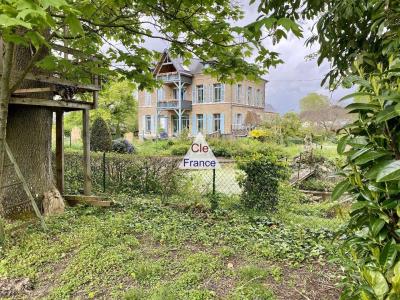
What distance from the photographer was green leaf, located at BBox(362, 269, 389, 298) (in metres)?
1.16

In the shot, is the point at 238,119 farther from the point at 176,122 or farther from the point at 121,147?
the point at 121,147

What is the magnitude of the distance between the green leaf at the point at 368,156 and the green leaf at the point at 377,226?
0.23 metres

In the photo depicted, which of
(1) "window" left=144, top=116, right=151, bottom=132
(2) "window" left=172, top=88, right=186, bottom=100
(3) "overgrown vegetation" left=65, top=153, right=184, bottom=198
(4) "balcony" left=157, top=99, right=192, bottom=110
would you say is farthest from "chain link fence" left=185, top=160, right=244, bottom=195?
(1) "window" left=144, top=116, right=151, bottom=132

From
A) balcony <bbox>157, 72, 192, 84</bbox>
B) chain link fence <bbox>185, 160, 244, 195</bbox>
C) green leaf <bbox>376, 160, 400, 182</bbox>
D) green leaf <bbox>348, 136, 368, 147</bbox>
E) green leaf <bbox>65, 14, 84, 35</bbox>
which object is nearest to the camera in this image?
green leaf <bbox>376, 160, 400, 182</bbox>

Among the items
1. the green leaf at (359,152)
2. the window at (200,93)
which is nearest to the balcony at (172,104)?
the window at (200,93)

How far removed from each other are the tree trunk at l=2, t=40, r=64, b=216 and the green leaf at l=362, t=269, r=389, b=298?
450 centimetres

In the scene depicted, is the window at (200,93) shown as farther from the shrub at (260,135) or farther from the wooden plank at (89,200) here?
the wooden plank at (89,200)

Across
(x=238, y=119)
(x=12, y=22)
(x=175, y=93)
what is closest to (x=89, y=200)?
(x=12, y=22)

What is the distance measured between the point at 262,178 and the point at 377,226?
4275 millimetres

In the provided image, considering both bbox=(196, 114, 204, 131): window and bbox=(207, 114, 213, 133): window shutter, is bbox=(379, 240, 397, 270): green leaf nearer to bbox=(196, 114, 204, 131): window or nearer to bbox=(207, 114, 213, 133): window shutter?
bbox=(207, 114, 213, 133): window shutter

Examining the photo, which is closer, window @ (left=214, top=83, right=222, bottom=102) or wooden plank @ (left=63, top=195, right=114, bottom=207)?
wooden plank @ (left=63, top=195, right=114, bottom=207)

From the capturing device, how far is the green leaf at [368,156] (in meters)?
1.18

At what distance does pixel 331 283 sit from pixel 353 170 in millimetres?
1785

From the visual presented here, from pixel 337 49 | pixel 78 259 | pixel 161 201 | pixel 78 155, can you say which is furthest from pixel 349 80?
pixel 78 155
